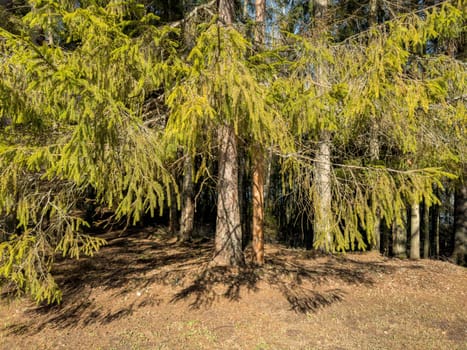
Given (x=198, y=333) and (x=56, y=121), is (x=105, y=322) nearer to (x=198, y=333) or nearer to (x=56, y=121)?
(x=198, y=333)

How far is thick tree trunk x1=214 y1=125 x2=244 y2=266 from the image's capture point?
22.4 ft

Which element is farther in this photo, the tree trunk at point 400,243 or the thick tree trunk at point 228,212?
the tree trunk at point 400,243

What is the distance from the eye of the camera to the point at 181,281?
663cm

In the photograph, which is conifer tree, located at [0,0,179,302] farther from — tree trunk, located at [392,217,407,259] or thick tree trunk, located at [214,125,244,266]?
tree trunk, located at [392,217,407,259]

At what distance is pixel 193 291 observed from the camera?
244 inches

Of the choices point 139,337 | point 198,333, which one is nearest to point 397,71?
point 198,333

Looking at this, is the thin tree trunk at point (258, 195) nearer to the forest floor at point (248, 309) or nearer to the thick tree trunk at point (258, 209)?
the thick tree trunk at point (258, 209)

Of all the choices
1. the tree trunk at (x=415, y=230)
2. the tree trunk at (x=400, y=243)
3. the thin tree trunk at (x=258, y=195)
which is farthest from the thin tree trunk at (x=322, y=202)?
the tree trunk at (x=400, y=243)

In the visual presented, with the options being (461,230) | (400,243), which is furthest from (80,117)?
(461,230)

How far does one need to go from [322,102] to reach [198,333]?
153 inches

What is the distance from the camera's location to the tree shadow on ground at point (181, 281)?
19.2 feet

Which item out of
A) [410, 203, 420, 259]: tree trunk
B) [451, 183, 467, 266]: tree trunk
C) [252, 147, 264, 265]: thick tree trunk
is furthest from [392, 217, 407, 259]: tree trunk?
[252, 147, 264, 265]: thick tree trunk

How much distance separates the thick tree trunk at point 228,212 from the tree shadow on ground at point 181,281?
295mm

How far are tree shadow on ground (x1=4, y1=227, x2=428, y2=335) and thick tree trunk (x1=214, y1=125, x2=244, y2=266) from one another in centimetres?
29
